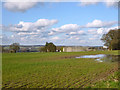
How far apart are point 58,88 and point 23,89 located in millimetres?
1644

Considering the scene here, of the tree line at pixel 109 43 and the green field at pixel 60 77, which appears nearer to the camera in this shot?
the green field at pixel 60 77

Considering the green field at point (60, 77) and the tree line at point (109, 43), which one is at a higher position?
the tree line at point (109, 43)

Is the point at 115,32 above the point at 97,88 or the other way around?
above

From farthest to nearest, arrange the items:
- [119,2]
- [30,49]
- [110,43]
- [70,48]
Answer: [70,48] < [110,43] < [30,49] < [119,2]

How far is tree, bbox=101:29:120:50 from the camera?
66.6 meters

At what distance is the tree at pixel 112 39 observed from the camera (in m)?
66.6

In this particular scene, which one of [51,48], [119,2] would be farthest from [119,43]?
[119,2]

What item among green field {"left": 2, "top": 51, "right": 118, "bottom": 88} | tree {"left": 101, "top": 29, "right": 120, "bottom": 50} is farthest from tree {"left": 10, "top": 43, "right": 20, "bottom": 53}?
green field {"left": 2, "top": 51, "right": 118, "bottom": 88}

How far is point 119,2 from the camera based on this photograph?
39.5 feet

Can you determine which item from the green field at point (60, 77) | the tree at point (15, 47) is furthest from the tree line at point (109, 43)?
the green field at point (60, 77)

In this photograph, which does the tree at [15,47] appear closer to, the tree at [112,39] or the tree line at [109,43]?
the tree line at [109,43]

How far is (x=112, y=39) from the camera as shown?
7075 cm

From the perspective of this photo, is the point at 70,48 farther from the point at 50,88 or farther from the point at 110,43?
the point at 50,88

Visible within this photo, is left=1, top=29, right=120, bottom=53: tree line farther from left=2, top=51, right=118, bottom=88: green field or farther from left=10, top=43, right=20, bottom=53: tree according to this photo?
left=2, top=51, right=118, bottom=88: green field
